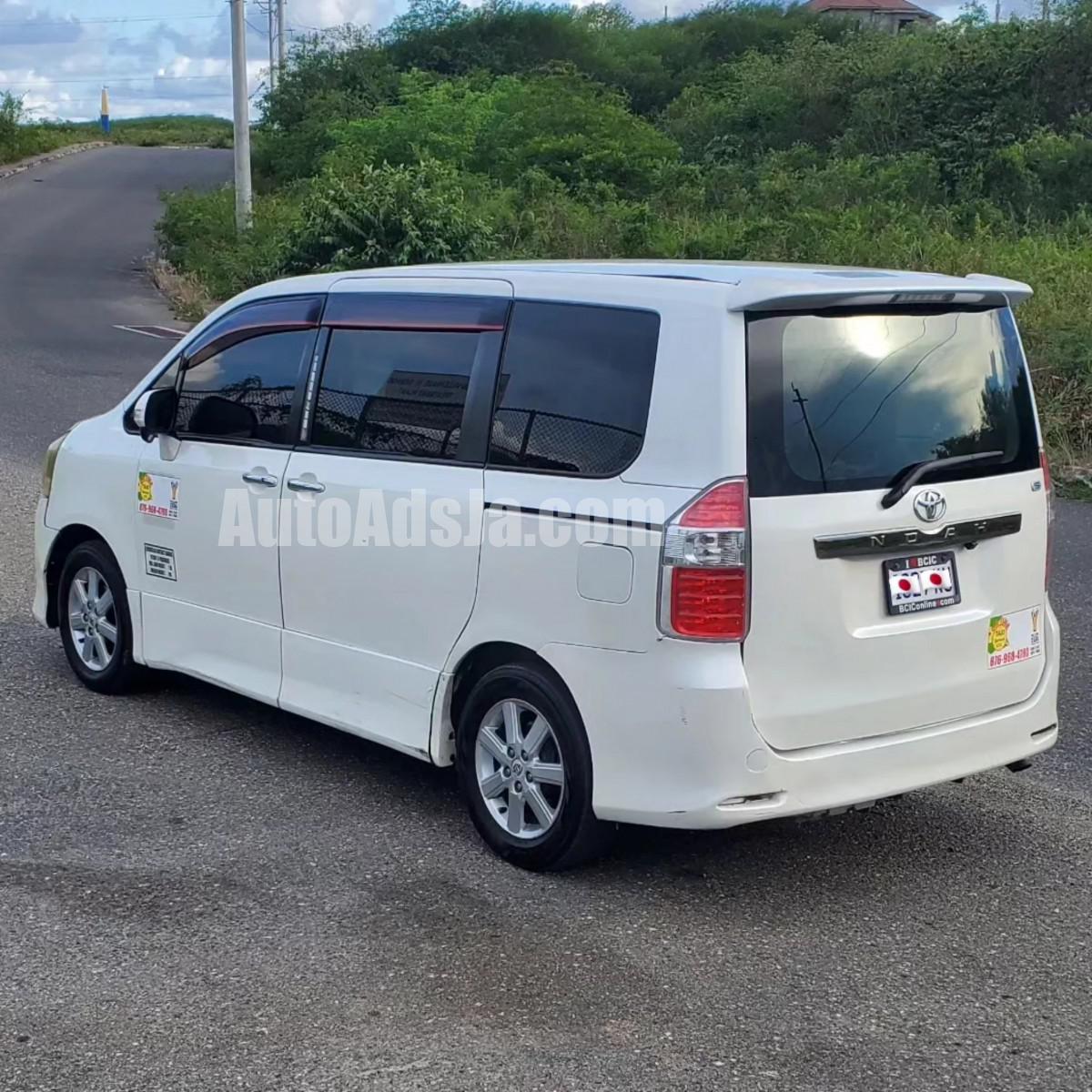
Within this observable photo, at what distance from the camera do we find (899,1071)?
3594 mm

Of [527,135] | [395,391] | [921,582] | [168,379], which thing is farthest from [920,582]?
[527,135]

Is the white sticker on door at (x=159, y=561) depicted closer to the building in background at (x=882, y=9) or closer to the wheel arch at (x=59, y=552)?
the wheel arch at (x=59, y=552)

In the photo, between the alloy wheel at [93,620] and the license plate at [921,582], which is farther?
the alloy wheel at [93,620]

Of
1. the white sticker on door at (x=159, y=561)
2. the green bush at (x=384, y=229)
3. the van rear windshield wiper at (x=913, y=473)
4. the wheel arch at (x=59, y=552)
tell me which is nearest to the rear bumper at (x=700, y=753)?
the van rear windshield wiper at (x=913, y=473)

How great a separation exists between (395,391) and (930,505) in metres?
1.91

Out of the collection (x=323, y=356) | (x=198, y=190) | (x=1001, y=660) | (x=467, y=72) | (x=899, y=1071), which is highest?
(x=467, y=72)

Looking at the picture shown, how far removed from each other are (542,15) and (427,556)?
49.5 meters

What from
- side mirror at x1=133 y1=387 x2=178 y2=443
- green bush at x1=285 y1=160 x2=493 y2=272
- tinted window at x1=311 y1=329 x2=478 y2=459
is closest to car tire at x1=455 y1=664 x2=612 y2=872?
tinted window at x1=311 y1=329 x2=478 y2=459

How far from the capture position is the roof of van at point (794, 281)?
14.2ft

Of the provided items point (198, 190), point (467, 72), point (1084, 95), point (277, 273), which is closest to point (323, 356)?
point (277, 273)

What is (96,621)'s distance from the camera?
661cm

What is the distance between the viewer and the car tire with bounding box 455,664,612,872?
4543mm

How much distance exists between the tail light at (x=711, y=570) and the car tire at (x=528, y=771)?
0.55 metres

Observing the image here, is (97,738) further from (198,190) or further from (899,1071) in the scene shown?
(198,190)
